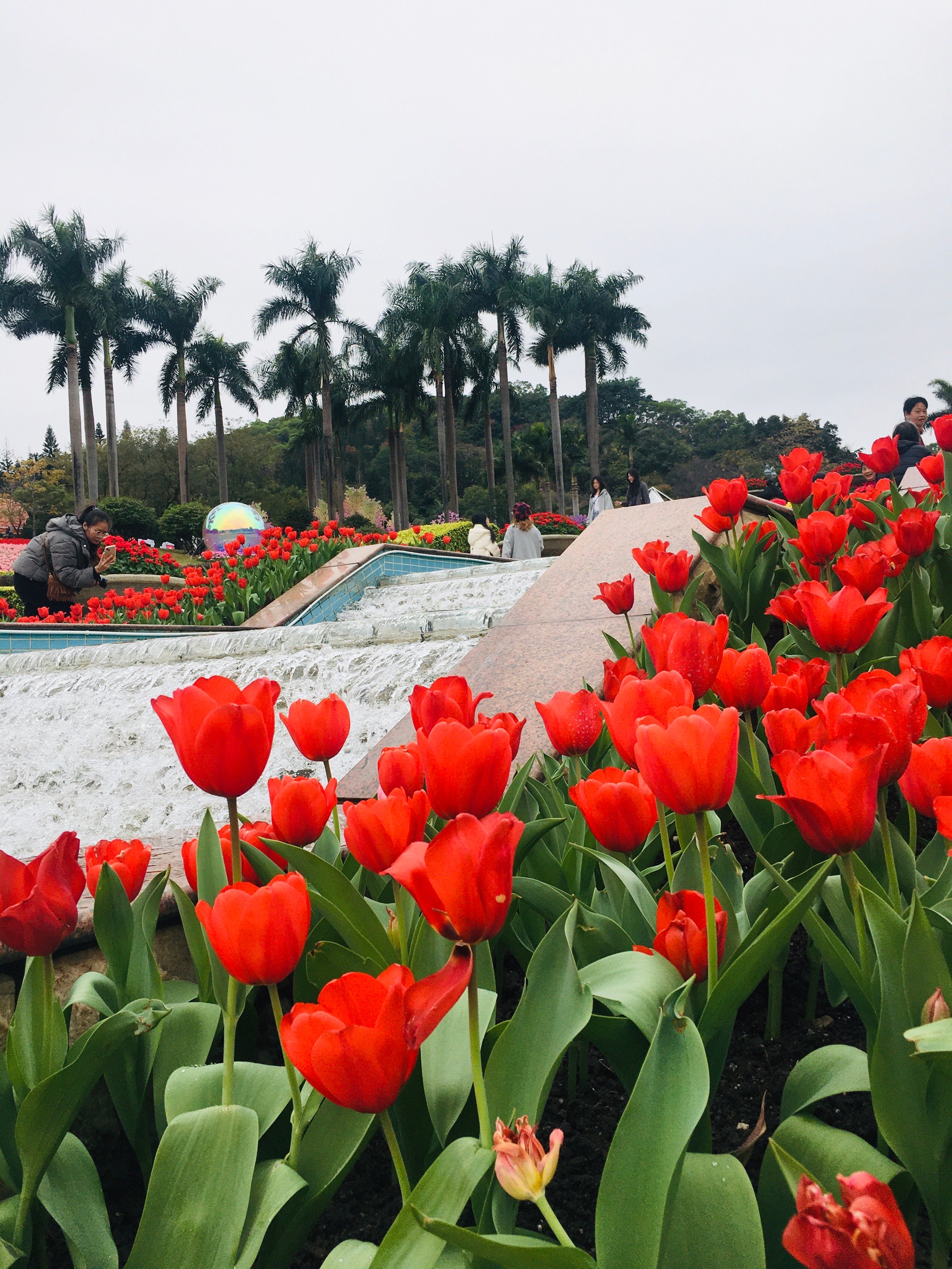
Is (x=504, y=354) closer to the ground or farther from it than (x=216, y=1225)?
farther from it

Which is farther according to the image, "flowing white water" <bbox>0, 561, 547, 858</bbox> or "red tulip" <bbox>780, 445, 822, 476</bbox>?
"flowing white water" <bbox>0, 561, 547, 858</bbox>

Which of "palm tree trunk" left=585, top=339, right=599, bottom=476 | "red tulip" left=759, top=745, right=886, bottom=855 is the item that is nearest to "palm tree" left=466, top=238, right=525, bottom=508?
"palm tree trunk" left=585, top=339, right=599, bottom=476

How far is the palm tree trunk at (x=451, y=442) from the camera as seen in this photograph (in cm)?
3781

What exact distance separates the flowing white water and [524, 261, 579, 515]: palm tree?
33861mm

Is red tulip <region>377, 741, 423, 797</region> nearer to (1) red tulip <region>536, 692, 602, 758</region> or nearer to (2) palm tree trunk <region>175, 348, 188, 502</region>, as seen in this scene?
(1) red tulip <region>536, 692, 602, 758</region>

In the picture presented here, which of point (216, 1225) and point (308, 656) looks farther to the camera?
point (308, 656)

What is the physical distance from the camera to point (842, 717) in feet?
2.98

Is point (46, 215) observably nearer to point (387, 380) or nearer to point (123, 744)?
point (387, 380)

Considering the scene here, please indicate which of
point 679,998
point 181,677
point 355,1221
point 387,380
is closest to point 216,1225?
point 355,1221

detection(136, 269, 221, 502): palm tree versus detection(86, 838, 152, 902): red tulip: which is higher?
detection(136, 269, 221, 502): palm tree

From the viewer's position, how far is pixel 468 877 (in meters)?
0.70

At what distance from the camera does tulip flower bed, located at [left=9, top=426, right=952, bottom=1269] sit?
27.4 inches

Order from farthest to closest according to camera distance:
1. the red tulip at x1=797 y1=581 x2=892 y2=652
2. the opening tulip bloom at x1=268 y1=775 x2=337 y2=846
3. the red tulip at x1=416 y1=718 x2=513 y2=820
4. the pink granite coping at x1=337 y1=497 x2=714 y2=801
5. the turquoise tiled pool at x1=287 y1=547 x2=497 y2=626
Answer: the turquoise tiled pool at x1=287 y1=547 x2=497 y2=626, the pink granite coping at x1=337 y1=497 x2=714 y2=801, the red tulip at x1=797 y1=581 x2=892 y2=652, the opening tulip bloom at x1=268 y1=775 x2=337 y2=846, the red tulip at x1=416 y1=718 x2=513 y2=820

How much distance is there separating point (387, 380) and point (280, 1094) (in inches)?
1694
